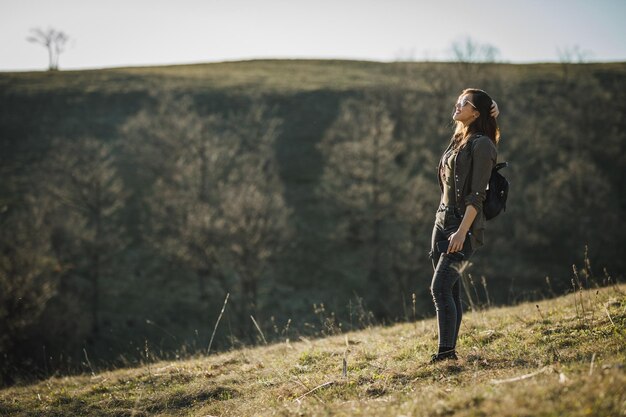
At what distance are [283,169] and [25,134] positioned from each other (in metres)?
28.8

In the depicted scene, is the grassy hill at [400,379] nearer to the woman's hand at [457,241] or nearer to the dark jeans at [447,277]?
the dark jeans at [447,277]

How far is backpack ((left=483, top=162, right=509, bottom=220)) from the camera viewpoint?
4.94 meters

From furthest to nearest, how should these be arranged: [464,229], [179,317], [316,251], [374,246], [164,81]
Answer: [164,81] < [316,251] < [374,246] < [179,317] < [464,229]

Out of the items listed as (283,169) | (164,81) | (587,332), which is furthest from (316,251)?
(164,81)

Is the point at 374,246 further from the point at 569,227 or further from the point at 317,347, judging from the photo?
the point at 317,347

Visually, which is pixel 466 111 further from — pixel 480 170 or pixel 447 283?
pixel 447 283

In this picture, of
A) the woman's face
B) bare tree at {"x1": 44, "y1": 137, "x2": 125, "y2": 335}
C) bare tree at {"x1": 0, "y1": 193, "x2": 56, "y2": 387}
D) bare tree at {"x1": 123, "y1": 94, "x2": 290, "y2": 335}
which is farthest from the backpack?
bare tree at {"x1": 44, "y1": 137, "x2": 125, "y2": 335}

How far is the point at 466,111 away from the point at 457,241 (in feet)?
4.79

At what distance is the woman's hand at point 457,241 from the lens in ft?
15.6

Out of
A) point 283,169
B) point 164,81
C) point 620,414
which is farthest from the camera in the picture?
point 164,81

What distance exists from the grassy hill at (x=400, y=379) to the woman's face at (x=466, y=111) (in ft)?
8.70

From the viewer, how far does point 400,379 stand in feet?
16.9

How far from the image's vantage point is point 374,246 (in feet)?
120

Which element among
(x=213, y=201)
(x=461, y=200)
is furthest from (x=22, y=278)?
(x=461, y=200)
